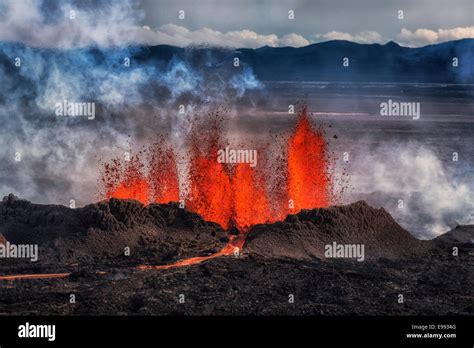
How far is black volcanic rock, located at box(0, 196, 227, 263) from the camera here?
22.5 meters

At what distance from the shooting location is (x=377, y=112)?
5259 cm

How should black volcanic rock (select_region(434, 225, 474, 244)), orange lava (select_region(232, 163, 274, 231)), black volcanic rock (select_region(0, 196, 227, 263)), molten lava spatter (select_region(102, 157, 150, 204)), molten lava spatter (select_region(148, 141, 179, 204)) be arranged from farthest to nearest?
molten lava spatter (select_region(148, 141, 179, 204)) < molten lava spatter (select_region(102, 157, 150, 204)) < orange lava (select_region(232, 163, 274, 231)) < black volcanic rock (select_region(434, 225, 474, 244)) < black volcanic rock (select_region(0, 196, 227, 263))

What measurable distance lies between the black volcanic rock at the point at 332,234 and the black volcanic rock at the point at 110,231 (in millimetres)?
1592

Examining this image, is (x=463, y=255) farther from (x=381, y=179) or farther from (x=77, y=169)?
(x=77, y=169)

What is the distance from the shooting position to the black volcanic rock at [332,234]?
22734 mm

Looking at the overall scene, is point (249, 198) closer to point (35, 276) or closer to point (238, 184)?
point (238, 184)

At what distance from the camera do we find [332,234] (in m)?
23.2

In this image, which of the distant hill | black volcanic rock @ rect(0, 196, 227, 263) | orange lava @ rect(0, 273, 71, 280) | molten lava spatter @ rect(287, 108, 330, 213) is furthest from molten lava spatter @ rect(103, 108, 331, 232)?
the distant hill

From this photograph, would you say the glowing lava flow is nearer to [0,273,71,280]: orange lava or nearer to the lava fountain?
the lava fountain

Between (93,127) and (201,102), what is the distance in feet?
25.0

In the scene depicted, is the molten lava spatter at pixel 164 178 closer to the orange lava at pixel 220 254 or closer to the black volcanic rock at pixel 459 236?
the orange lava at pixel 220 254

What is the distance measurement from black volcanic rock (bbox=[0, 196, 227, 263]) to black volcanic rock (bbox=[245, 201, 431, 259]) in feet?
5.22

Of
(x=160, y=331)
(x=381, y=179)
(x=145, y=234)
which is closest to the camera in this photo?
(x=160, y=331)

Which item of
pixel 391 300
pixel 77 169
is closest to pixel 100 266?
pixel 391 300
